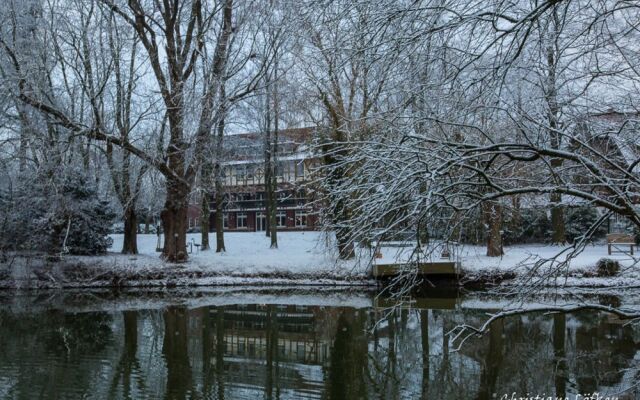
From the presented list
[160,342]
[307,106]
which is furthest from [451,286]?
[160,342]

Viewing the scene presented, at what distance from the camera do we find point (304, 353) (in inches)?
428

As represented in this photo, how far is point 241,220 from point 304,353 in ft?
133

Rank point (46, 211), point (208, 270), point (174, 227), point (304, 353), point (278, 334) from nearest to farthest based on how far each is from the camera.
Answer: point (304, 353), point (278, 334), point (46, 211), point (208, 270), point (174, 227)

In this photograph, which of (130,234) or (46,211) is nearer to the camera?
(46,211)

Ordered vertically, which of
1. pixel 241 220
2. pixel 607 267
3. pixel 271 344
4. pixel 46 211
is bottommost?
pixel 271 344

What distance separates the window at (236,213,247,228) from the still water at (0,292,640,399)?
33.5 m

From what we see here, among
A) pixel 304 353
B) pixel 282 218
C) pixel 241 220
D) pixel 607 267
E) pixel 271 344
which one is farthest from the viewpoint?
pixel 241 220

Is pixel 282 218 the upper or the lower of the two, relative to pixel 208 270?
upper

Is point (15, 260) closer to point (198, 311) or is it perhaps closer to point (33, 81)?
point (33, 81)

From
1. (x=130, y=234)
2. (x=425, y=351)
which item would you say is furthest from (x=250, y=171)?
(x=425, y=351)

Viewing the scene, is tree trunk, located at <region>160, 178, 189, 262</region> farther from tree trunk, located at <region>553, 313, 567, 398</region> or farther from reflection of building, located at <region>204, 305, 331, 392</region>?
tree trunk, located at <region>553, 313, 567, 398</region>

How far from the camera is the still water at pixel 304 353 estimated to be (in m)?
8.26

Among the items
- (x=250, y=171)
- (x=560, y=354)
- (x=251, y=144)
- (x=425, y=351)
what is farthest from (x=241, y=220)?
(x=560, y=354)

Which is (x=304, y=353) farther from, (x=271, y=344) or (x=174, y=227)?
(x=174, y=227)
